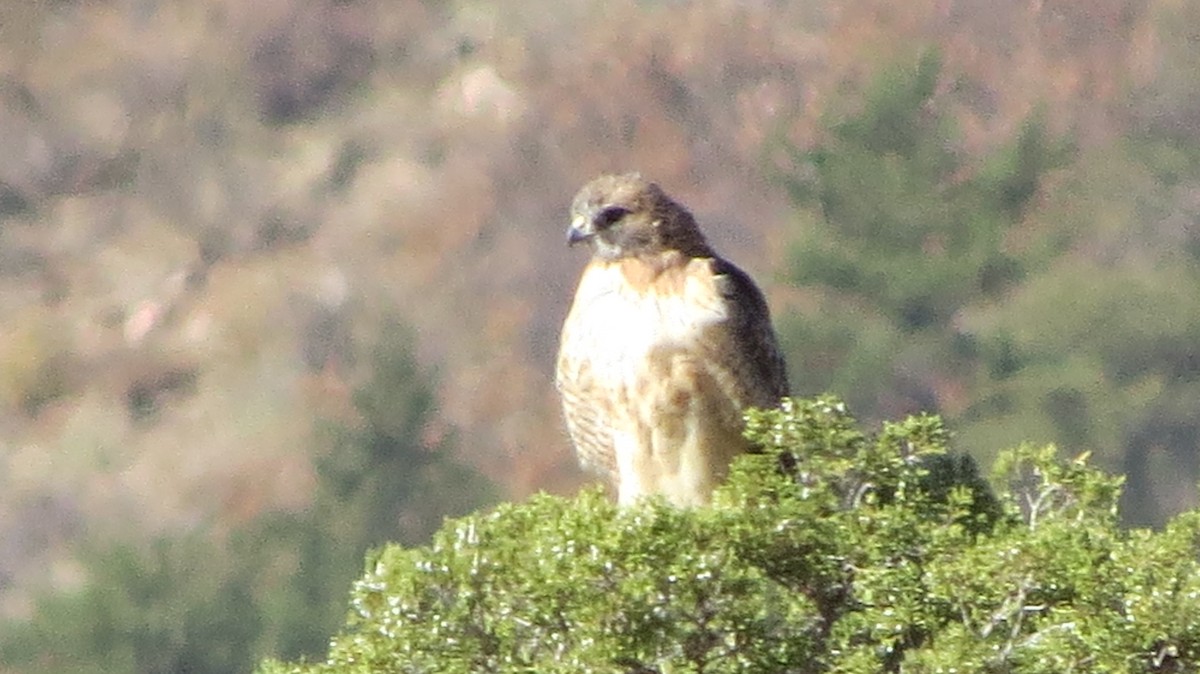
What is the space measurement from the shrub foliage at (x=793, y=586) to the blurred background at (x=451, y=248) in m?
21.5

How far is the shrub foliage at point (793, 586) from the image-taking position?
5.19 meters

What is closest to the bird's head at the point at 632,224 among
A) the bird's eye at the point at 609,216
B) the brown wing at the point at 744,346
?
the bird's eye at the point at 609,216

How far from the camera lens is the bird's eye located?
7.59m

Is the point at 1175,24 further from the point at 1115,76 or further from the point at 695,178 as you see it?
the point at 695,178

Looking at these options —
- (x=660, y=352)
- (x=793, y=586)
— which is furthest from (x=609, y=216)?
(x=793, y=586)

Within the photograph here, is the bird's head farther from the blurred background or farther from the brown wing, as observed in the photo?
the blurred background

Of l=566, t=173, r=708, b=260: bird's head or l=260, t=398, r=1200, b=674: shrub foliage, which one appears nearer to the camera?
l=260, t=398, r=1200, b=674: shrub foliage

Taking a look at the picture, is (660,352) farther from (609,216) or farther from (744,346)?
(609,216)

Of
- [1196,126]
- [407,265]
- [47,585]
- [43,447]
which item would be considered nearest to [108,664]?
[47,585]

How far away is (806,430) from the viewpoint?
5.69 m

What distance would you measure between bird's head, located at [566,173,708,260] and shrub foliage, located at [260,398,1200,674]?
1.88 metres

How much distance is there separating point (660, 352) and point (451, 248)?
3278 cm

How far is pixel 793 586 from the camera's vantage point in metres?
5.52

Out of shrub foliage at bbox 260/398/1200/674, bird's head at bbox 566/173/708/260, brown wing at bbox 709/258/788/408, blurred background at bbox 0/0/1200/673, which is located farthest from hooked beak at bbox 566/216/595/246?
blurred background at bbox 0/0/1200/673
